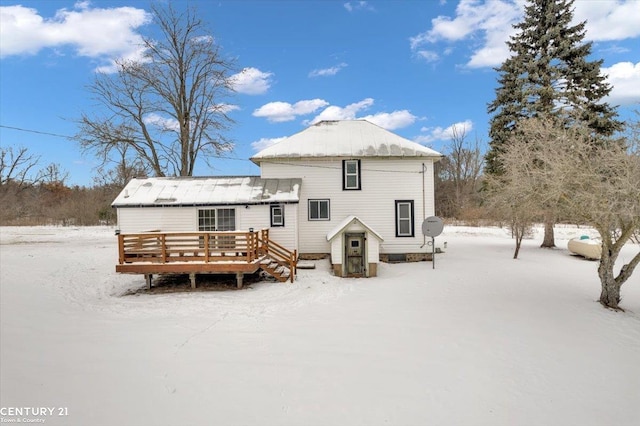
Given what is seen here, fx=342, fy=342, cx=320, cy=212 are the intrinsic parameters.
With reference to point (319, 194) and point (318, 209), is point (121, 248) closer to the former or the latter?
point (318, 209)

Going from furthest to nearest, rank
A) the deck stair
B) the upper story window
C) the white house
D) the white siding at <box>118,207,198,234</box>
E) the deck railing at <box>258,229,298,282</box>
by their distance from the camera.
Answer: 1. the upper story window
2. the white house
3. the white siding at <box>118,207,198,234</box>
4. the deck railing at <box>258,229,298,282</box>
5. the deck stair

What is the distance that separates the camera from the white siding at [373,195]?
1568cm

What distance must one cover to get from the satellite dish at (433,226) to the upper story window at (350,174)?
11.4 ft

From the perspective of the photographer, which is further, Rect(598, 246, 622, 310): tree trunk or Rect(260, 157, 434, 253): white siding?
Rect(260, 157, 434, 253): white siding

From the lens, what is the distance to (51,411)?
4.92m

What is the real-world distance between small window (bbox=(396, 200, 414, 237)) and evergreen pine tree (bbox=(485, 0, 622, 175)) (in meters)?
7.89

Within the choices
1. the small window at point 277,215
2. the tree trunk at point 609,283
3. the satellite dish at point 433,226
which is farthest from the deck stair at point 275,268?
the tree trunk at point 609,283

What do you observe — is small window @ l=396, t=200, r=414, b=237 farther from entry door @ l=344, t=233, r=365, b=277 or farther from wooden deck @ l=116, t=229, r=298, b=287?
wooden deck @ l=116, t=229, r=298, b=287

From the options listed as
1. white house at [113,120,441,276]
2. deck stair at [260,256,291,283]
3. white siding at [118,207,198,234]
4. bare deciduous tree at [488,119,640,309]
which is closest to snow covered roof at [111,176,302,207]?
white house at [113,120,441,276]

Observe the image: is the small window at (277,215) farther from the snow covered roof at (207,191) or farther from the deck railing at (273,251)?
the deck railing at (273,251)

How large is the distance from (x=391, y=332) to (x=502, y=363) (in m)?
2.23

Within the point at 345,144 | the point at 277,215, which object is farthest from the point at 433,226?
the point at 277,215

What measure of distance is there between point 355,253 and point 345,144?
5709 millimetres

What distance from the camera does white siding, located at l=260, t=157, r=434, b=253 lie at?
15.7m
